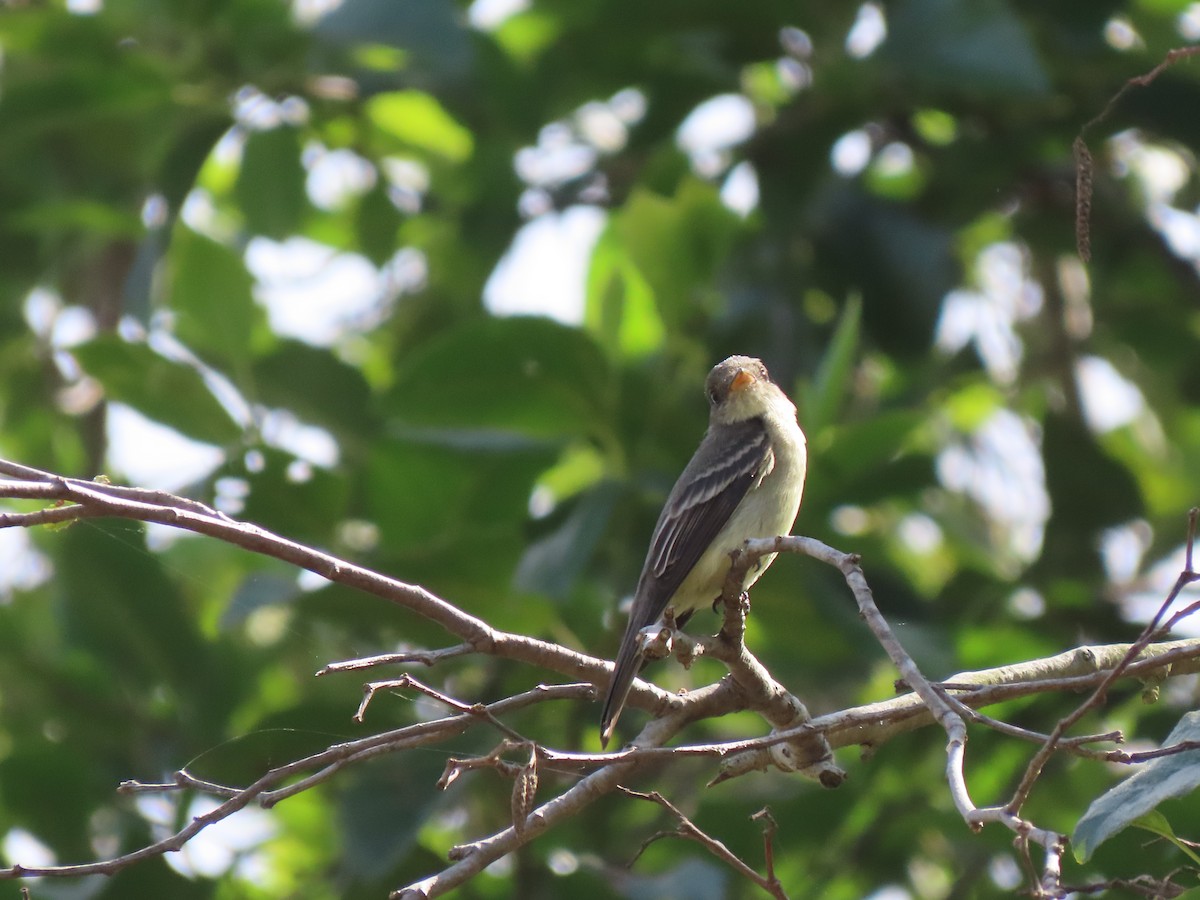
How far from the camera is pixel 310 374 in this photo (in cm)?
575

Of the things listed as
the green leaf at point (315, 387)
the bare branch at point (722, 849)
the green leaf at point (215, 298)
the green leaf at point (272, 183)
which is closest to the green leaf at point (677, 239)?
the green leaf at point (315, 387)

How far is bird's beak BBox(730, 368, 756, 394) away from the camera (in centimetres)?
516

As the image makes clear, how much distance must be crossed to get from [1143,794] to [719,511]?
6.44 feet

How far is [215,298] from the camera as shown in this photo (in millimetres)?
5707

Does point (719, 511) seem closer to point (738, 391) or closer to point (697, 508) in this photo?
point (697, 508)

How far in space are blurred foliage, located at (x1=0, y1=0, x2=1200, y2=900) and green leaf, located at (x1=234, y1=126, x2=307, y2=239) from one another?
0.02m

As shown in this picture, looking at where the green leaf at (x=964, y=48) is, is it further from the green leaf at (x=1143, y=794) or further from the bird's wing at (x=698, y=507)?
the green leaf at (x=1143, y=794)

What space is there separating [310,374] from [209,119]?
49.9 inches

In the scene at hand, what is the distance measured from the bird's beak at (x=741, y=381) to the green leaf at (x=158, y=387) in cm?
192

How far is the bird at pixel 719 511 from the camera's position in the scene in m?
4.37

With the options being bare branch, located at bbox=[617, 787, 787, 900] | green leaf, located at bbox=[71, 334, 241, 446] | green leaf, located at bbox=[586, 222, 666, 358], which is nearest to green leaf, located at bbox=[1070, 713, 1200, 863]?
bare branch, located at bbox=[617, 787, 787, 900]

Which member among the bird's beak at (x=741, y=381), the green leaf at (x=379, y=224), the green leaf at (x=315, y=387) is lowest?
the green leaf at (x=379, y=224)

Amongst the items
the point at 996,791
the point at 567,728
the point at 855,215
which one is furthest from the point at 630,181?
the point at 996,791

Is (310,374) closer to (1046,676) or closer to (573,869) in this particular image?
(573,869)
